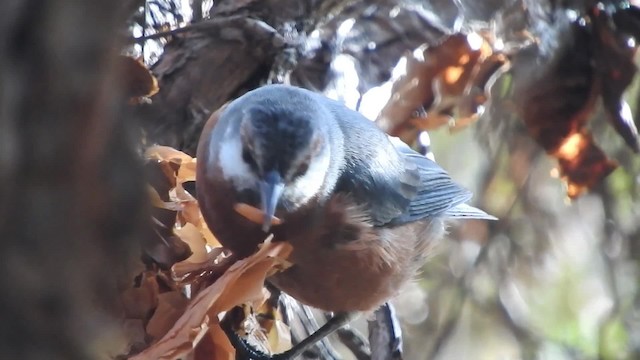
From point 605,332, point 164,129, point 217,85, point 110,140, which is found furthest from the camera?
point 605,332

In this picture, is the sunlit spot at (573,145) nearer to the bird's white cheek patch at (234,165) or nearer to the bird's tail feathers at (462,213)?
the bird's tail feathers at (462,213)

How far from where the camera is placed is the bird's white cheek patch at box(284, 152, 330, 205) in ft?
6.47

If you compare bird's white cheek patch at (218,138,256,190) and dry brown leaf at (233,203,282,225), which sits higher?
bird's white cheek patch at (218,138,256,190)

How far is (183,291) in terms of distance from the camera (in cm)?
161

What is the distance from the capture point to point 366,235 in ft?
7.14

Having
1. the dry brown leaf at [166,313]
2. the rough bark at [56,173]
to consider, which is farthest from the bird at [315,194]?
the rough bark at [56,173]

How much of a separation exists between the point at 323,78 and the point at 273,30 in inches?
15.6

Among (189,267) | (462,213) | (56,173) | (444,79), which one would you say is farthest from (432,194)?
(56,173)

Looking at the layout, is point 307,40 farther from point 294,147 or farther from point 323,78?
point 294,147

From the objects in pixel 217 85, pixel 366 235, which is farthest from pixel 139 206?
pixel 217 85

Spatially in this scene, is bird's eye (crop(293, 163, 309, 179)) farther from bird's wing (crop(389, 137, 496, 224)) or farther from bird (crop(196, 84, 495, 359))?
bird's wing (crop(389, 137, 496, 224))

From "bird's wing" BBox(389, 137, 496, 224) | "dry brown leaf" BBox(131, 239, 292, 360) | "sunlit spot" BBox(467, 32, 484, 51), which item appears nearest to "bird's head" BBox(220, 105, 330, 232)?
"dry brown leaf" BBox(131, 239, 292, 360)

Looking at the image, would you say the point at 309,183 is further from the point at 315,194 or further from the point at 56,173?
the point at 56,173

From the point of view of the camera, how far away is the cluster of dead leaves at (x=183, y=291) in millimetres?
1433
